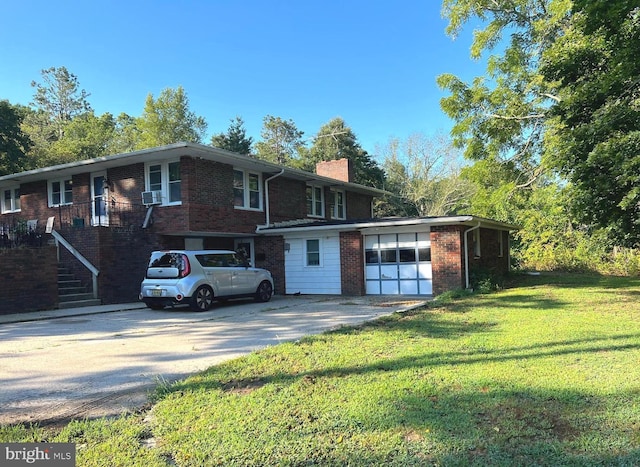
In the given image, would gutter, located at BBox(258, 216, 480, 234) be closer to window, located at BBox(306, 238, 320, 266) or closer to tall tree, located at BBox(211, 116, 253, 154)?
window, located at BBox(306, 238, 320, 266)

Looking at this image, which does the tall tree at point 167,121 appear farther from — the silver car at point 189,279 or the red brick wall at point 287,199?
the silver car at point 189,279

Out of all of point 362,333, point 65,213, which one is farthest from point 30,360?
point 65,213

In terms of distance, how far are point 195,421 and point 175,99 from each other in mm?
44405

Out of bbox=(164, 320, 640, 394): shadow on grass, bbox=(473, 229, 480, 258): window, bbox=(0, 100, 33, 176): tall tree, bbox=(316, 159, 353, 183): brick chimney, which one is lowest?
bbox=(164, 320, 640, 394): shadow on grass

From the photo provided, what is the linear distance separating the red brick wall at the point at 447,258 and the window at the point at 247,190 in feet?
22.3

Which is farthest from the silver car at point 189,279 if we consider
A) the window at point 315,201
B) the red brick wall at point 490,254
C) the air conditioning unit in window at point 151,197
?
the window at point 315,201

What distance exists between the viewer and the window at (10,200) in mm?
20750

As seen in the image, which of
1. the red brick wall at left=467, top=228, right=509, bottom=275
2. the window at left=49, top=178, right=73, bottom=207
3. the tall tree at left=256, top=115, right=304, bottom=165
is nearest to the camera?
the red brick wall at left=467, top=228, right=509, bottom=275

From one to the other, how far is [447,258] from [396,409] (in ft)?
36.5

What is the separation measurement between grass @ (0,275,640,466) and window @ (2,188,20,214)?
19366mm

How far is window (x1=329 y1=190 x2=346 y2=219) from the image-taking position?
890 inches

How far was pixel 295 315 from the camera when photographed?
1111 centimetres

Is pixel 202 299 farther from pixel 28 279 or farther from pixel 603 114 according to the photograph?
pixel 603 114

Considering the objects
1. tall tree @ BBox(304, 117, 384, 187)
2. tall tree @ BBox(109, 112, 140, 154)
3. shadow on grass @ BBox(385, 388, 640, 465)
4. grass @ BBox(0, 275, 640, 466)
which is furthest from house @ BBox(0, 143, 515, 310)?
tall tree @ BBox(109, 112, 140, 154)
